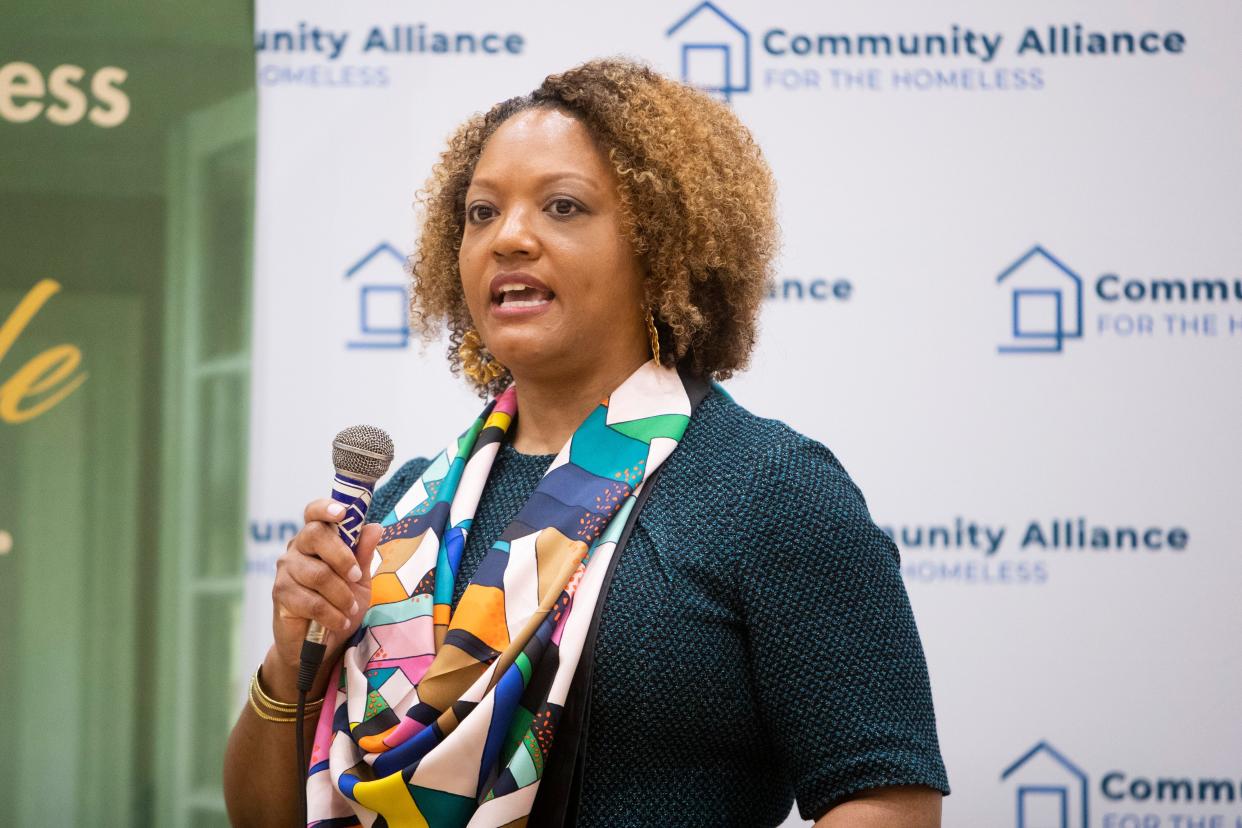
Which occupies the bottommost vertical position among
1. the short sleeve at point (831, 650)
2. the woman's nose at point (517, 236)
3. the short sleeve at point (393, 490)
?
the short sleeve at point (831, 650)

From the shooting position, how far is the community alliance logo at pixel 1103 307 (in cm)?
274

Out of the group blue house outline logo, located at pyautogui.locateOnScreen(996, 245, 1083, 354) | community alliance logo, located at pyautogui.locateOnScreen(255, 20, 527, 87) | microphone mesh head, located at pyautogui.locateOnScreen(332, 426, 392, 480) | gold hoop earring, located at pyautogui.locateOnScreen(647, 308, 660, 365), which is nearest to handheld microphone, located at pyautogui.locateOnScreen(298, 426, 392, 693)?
microphone mesh head, located at pyautogui.locateOnScreen(332, 426, 392, 480)

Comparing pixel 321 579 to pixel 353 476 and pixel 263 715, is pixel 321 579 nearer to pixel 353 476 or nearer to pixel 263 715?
pixel 353 476

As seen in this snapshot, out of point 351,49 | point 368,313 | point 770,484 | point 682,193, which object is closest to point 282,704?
point 770,484

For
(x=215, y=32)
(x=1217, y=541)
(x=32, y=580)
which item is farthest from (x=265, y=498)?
(x=1217, y=541)

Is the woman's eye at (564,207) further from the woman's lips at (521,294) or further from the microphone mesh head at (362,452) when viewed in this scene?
the microphone mesh head at (362,452)

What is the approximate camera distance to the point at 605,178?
1.57 m

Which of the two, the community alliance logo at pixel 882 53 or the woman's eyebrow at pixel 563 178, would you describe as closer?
the woman's eyebrow at pixel 563 178

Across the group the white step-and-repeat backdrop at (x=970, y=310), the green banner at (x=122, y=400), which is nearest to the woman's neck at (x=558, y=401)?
the white step-and-repeat backdrop at (x=970, y=310)

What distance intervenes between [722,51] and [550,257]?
1.48 meters

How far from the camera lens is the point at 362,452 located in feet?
4.46

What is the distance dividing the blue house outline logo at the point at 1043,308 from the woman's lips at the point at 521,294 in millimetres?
1565

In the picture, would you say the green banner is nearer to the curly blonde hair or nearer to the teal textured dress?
the curly blonde hair

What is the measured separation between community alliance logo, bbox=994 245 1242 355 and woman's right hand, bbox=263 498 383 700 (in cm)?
179
